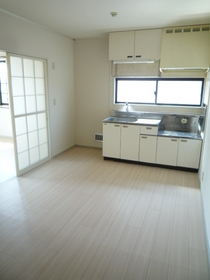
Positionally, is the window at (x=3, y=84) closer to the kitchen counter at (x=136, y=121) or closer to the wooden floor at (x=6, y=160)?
the wooden floor at (x=6, y=160)

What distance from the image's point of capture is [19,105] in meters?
3.61

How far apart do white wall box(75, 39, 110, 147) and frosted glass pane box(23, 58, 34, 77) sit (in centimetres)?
149

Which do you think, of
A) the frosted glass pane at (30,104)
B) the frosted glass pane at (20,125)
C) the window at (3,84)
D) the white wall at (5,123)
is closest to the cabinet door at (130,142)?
the frosted glass pane at (30,104)

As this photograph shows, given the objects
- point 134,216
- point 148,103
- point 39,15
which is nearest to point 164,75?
point 148,103

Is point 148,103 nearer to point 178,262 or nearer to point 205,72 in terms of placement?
point 205,72

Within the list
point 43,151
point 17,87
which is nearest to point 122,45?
point 17,87

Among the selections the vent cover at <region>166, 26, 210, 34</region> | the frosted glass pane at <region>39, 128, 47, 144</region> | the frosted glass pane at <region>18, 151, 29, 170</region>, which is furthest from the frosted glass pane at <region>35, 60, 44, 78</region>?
the vent cover at <region>166, 26, 210, 34</region>

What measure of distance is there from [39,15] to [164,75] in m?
2.55

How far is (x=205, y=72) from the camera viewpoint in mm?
3957

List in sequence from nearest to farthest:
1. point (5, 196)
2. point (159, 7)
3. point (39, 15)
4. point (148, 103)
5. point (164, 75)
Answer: point (159, 7)
point (5, 196)
point (39, 15)
point (164, 75)
point (148, 103)

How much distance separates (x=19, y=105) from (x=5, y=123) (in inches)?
117

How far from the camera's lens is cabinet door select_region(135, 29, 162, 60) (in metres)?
3.87

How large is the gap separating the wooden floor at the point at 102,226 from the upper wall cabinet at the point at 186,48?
2007 millimetres

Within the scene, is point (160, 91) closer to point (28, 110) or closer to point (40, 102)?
point (40, 102)
